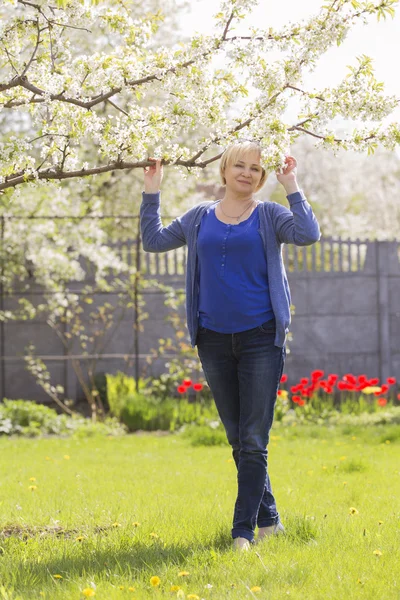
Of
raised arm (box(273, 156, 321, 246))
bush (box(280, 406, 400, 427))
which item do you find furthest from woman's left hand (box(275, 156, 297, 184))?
bush (box(280, 406, 400, 427))

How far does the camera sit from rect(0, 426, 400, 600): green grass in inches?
125

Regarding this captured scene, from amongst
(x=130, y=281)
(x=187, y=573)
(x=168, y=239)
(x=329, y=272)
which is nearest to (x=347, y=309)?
(x=329, y=272)

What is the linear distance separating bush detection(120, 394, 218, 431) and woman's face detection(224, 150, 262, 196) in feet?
18.2

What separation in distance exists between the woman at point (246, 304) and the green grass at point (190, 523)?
0.33m

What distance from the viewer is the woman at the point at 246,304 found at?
3.72m

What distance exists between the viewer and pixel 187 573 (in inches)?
127

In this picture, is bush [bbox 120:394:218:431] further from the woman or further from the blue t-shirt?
the blue t-shirt

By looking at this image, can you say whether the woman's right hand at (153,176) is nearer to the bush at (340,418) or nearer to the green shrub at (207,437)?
the green shrub at (207,437)

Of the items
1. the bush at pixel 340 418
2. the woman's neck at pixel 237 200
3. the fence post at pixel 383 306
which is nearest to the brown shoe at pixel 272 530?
the woman's neck at pixel 237 200

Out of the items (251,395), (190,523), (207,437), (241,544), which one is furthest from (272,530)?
(207,437)

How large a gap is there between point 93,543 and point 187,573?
0.83 metres

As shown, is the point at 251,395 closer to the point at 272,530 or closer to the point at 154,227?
the point at 272,530

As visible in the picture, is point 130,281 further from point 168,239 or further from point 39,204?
point 168,239

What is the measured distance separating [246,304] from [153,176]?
0.81 m
